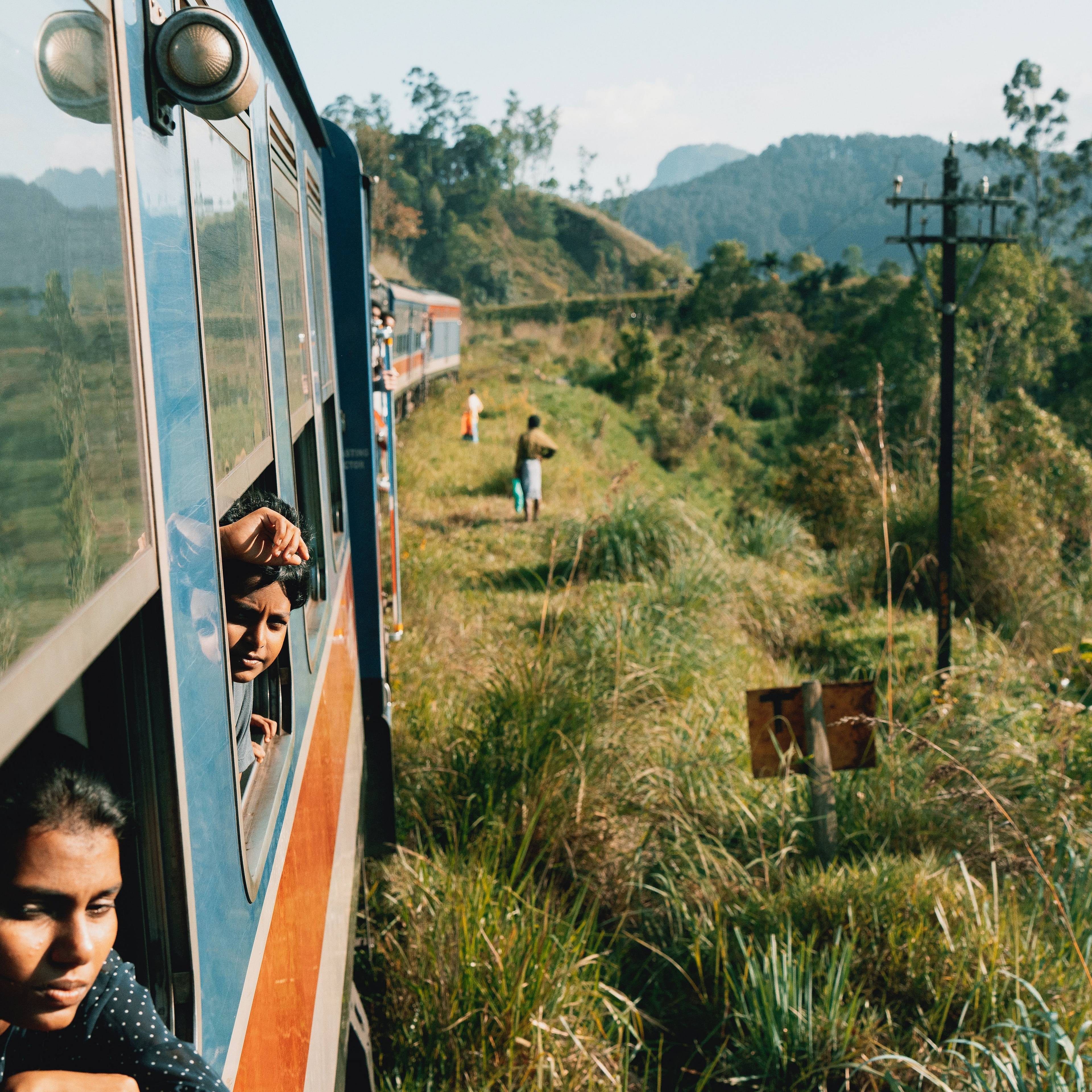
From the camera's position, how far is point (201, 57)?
Result: 1013mm

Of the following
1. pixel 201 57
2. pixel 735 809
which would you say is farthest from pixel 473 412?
pixel 201 57

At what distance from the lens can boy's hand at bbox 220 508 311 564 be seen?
143 cm

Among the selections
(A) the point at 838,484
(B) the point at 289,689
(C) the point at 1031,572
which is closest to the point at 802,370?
(A) the point at 838,484

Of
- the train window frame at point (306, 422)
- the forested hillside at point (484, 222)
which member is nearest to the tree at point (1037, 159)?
the forested hillside at point (484, 222)

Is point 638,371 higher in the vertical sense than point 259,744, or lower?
higher

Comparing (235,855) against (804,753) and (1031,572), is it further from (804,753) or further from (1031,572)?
(1031,572)

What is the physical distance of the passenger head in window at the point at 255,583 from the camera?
4.74 feet

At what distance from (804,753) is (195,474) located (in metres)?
3.44

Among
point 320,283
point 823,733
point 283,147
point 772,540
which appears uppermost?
point 283,147

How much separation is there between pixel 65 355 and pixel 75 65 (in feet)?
0.76

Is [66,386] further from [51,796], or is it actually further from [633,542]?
[633,542]

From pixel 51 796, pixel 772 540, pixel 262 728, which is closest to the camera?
pixel 51 796

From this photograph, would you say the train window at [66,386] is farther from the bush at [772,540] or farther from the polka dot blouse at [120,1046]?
the bush at [772,540]

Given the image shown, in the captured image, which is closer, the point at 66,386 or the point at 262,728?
the point at 66,386
